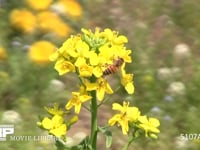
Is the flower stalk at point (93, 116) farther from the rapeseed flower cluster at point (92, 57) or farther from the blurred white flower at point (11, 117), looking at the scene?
the blurred white flower at point (11, 117)

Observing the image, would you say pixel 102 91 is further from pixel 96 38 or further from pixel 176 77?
pixel 176 77

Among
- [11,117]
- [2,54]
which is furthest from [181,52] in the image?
[11,117]

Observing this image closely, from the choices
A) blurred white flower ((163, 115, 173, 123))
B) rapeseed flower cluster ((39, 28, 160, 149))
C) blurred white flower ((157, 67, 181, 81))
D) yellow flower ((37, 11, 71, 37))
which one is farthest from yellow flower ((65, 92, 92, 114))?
yellow flower ((37, 11, 71, 37))

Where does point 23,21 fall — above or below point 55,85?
above

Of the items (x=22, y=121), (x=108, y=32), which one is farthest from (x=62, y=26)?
(x=108, y=32)

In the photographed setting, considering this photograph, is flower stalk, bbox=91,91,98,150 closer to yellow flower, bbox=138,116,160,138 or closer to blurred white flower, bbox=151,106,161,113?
yellow flower, bbox=138,116,160,138

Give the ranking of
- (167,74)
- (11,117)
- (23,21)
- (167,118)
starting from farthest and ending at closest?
(23,21)
(167,74)
(167,118)
(11,117)

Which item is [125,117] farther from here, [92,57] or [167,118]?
[167,118]
